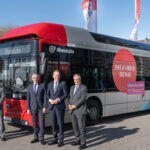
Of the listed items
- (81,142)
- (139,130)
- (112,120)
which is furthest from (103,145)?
(112,120)

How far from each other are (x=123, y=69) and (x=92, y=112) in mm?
2530

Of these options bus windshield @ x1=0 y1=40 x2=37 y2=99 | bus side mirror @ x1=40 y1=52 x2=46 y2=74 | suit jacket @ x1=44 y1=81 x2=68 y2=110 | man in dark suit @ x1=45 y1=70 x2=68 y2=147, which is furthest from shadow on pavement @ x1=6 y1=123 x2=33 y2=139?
bus side mirror @ x1=40 y1=52 x2=46 y2=74

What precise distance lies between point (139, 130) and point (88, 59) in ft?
9.49

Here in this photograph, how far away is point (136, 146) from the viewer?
835cm

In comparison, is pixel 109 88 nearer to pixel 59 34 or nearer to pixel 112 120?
pixel 112 120

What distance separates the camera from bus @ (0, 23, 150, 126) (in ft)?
32.0

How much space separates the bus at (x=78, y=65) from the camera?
32.0 ft

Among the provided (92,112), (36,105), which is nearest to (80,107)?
(36,105)

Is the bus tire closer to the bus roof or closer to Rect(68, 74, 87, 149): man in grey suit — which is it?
the bus roof

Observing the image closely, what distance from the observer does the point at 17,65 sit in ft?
32.8

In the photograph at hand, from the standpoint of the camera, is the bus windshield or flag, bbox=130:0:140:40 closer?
the bus windshield

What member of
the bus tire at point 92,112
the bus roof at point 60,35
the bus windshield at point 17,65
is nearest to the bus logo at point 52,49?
the bus roof at point 60,35

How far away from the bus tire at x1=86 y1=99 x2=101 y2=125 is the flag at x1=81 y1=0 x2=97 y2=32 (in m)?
8.08

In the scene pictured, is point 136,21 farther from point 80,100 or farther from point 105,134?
point 80,100
